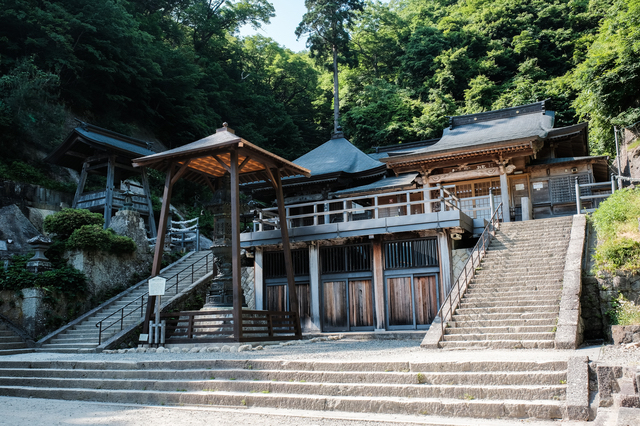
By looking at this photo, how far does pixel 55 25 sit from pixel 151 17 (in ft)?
38.2

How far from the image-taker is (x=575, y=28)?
116 ft

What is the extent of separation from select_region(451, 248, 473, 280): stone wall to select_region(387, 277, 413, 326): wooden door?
1.51 meters

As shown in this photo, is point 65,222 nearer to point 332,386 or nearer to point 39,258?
point 39,258

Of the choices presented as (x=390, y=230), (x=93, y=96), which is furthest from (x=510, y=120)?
(x=93, y=96)

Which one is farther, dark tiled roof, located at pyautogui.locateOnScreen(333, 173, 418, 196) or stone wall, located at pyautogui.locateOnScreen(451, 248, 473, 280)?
dark tiled roof, located at pyautogui.locateOnScreen(333, 173, 418, 196)

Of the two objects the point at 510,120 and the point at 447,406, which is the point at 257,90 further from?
the point at 447,406

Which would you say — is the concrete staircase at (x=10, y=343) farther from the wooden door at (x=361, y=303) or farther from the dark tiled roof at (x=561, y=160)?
the dark tiled roof at (x=561, y=160)

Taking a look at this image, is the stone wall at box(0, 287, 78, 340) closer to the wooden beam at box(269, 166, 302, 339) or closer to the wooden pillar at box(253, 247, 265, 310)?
the wooden pillar at box(253, 247, 265, 310)

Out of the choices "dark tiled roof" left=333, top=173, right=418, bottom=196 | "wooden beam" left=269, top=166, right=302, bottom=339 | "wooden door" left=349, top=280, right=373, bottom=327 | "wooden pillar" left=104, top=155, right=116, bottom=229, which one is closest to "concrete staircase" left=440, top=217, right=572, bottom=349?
"wooden door" left=349, top=280, right=373, bottom=327

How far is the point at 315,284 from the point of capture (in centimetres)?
1750

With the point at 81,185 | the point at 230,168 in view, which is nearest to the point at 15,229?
the point at 81,185

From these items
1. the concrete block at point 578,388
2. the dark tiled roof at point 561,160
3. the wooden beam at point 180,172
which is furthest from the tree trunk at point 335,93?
the concrete block at point 578,388

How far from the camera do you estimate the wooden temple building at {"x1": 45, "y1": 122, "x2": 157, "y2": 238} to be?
22.9 m

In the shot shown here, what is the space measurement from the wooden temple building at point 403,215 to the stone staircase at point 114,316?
10.7ft
